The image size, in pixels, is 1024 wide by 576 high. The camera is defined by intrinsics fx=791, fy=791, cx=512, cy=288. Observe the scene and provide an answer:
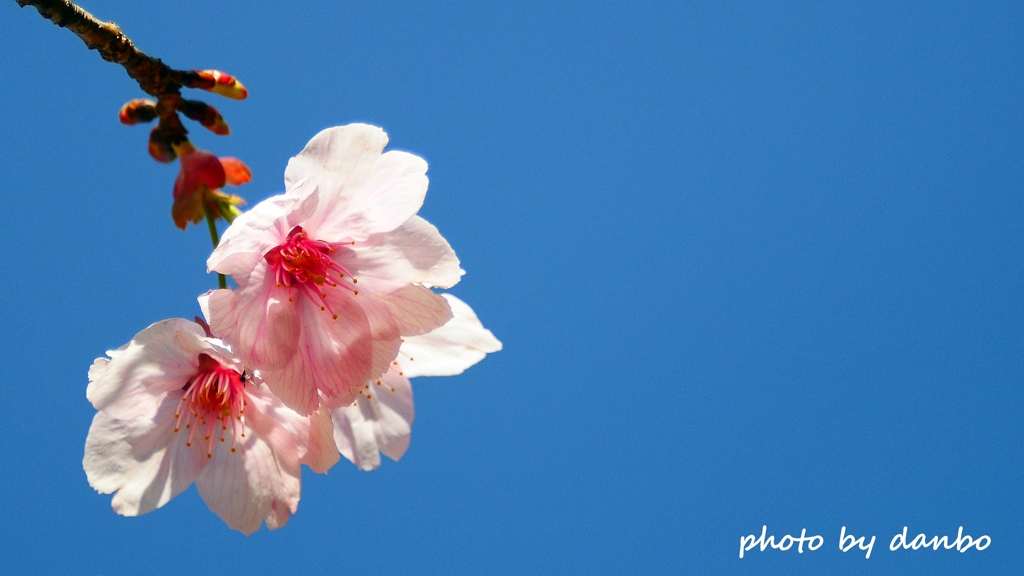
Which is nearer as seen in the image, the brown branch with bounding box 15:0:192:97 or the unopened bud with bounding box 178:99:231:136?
the brown branch with bounding box 15:0:192:97

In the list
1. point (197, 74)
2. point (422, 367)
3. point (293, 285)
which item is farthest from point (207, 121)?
point (422, 367)

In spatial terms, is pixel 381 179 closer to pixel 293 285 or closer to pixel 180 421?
pixel 293 285

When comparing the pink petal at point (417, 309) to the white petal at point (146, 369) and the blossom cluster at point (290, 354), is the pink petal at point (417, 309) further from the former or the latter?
the white petal at point (146, 369)

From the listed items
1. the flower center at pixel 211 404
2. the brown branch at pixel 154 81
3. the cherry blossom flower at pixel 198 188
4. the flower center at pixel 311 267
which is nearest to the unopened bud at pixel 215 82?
the brown branch at pixel 154 81

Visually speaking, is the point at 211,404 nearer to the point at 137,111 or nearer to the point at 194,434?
the point at 194,434

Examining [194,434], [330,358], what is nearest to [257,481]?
[194,434]

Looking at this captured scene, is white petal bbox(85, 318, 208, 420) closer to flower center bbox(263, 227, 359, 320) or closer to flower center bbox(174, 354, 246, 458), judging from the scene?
flower center bbox(174, 354, 246, 458)

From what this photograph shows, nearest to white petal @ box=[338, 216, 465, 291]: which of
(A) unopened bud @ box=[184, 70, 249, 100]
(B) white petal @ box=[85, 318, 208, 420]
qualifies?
(B) white petal @ box=[85, 318, 208, 420]

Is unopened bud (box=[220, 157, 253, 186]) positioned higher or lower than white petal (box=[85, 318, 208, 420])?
higher
